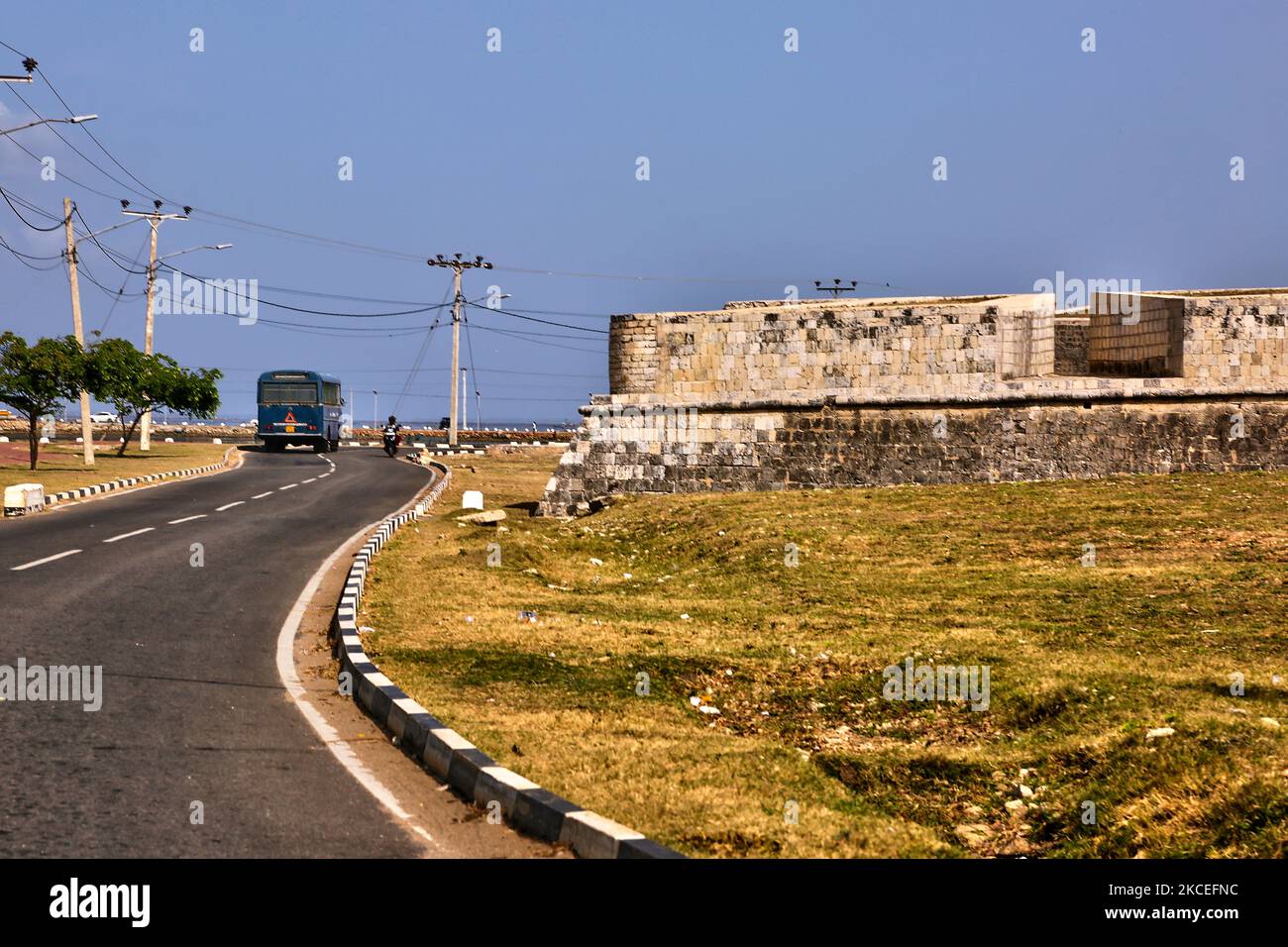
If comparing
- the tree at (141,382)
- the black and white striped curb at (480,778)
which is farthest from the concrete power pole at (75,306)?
the black and white striped curb at (480,778)

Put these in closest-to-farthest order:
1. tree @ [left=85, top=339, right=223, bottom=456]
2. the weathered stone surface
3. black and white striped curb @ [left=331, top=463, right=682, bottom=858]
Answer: black and white striped curb @ [left=331, top=463, right=682, bottom=858] < the weathered stone surface < tree @ [left=85, top=339, right=223, bottom=456]

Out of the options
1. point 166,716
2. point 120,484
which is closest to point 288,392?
point 120,484

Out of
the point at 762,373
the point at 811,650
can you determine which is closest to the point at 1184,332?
the point at 762,373

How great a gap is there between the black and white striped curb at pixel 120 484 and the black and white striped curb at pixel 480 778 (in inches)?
759

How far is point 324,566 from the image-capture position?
16.8 m

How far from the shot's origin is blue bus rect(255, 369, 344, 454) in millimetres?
53750

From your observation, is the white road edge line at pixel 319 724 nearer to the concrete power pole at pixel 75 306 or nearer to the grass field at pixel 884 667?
the grass field at pixel 884 667

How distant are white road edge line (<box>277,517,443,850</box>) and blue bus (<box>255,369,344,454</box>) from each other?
40976 mm

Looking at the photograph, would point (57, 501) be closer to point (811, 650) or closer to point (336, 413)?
point (811, 650)

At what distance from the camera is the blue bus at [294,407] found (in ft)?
176

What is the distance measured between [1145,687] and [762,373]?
15995mm

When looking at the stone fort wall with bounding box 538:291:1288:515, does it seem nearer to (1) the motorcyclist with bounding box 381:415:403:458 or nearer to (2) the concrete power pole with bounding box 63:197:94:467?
(2) the concrete power pole with bounding box 63:197:94:467

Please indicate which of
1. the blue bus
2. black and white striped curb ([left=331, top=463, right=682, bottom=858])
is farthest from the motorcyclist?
black and white striped curb ([left=331, top=463, right=682, bottom=858])

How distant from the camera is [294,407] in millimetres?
54750
